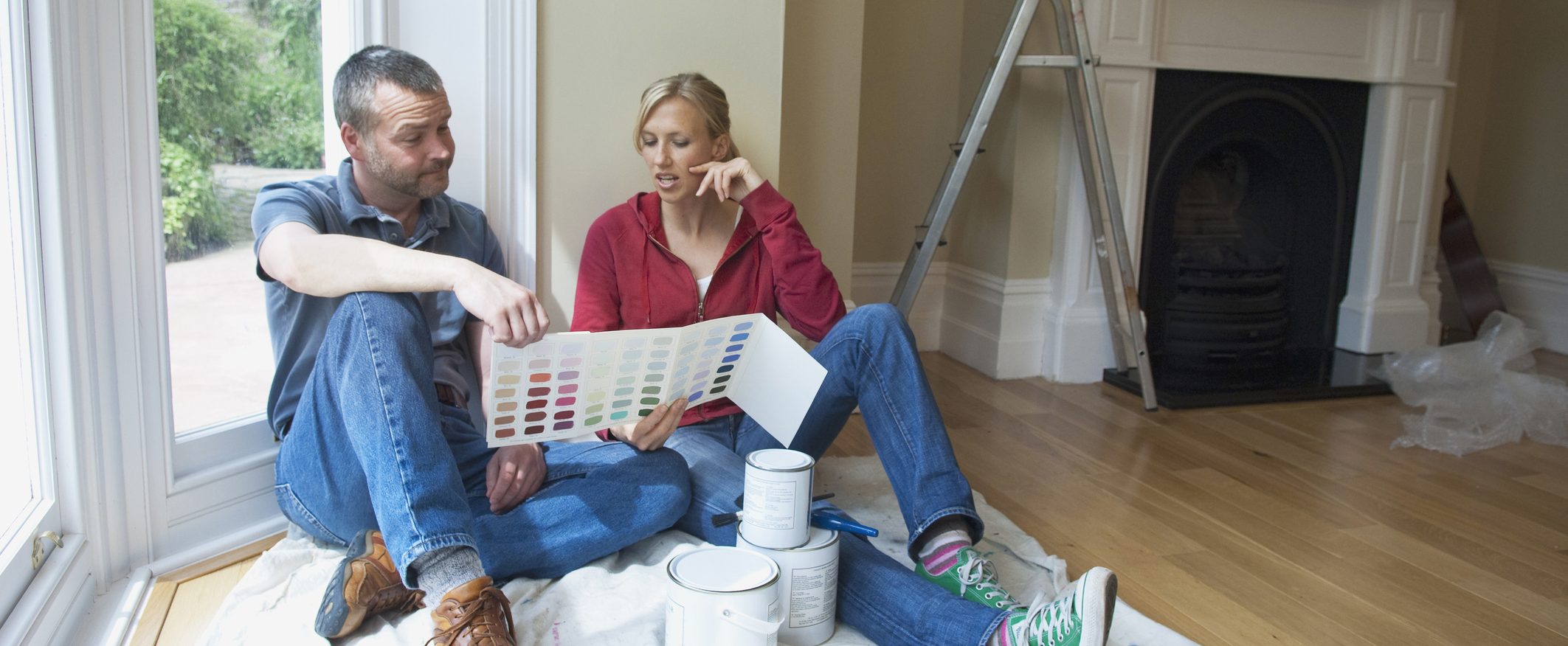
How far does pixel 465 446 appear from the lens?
66.0 inches

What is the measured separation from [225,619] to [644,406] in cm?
61

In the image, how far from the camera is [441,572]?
1.32 metres

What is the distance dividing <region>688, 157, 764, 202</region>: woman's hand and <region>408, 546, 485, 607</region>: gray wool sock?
2.39 ft

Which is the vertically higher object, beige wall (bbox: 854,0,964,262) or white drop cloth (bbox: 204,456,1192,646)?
beige wall (bbox: 854,0,964,262)

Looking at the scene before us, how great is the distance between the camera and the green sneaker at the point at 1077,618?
1.23 m

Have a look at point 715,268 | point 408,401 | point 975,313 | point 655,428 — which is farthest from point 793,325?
point 975,313

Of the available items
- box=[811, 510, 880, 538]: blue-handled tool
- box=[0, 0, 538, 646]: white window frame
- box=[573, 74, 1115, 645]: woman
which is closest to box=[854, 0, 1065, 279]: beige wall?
box=[573, 74, 1115, 645]: woman

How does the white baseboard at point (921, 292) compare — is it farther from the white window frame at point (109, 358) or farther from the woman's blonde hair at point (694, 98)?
the white window frame at point (109, 358)

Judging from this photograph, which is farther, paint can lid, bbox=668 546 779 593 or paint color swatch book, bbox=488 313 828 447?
paint color swatch book, bbox=488 313 828 447

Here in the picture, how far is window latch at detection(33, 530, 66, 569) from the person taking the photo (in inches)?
54.7

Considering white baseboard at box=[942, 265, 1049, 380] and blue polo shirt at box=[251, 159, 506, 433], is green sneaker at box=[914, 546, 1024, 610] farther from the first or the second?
white baseboard at box=[942, 265, 1049, 380]

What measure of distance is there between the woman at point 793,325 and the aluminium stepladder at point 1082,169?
83 centimetres

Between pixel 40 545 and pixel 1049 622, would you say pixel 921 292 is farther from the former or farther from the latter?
pixel 40 545

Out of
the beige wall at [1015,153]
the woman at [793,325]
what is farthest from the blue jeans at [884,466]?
the beige wall at [1015,153]
